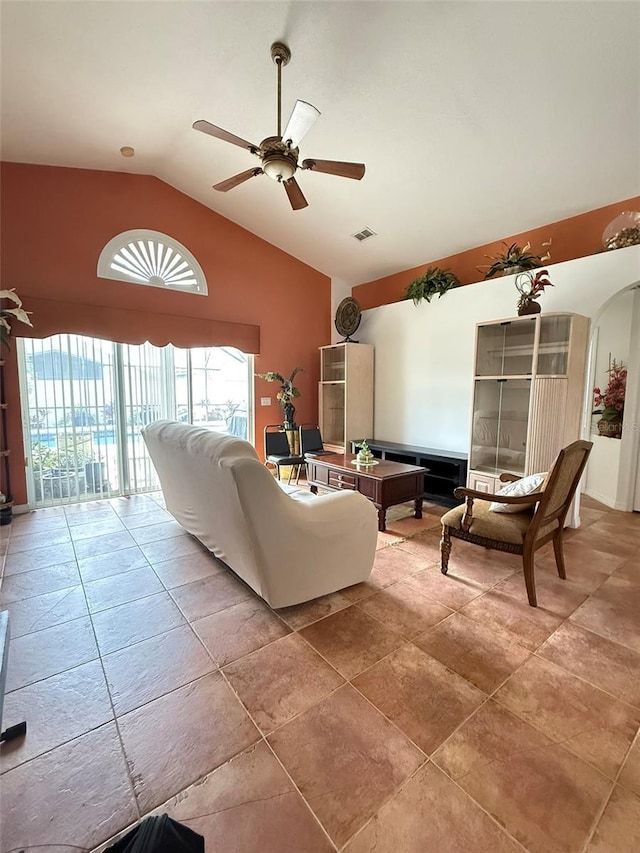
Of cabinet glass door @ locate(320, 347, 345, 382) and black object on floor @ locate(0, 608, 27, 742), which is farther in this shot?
cabinet glass door @ locate(320, 347, 345, 382)

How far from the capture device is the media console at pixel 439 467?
4.16 metres

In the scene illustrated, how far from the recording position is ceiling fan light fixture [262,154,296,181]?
234 cm

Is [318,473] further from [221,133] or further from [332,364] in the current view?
[221,133]

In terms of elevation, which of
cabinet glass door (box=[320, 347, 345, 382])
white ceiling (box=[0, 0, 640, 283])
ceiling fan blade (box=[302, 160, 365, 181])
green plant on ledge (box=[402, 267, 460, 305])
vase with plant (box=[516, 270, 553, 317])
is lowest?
cabinet glass door (box=[320, 347, 345, 382])

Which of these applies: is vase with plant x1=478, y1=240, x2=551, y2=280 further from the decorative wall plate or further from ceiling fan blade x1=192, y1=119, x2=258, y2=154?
ceiling fan blade x1=192, y1=119, x2=258, y2=154

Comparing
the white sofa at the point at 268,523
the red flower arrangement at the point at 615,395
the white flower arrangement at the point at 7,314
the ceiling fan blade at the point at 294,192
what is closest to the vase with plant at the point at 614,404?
the red flower arrangement at the point at 615,395

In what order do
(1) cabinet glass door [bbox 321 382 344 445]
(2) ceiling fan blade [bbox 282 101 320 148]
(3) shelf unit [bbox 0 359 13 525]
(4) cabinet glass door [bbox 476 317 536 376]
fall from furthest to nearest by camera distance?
(1) cabinet glass door [bbox 321 382 344 445] → (3) shelf unit [bbox 0 359 13 525] → (4) cabinet glass door [bbox 476 317 536 376] → (2) ceiling fan blade [bbox 282 101 320 148]

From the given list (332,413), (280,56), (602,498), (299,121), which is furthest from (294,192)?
(602,498)

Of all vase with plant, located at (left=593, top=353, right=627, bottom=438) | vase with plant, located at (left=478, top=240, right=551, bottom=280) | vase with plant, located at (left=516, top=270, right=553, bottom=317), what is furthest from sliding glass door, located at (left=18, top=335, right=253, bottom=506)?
vase with plant, located at (left=593, top=353, right=627, bottom=438)

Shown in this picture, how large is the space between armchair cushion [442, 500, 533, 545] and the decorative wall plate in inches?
141

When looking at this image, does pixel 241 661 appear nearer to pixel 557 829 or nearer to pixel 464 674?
pixel 464 674

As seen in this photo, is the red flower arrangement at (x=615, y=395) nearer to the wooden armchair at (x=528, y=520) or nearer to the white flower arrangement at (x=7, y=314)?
the wooden armchair at (x=528, y=520)

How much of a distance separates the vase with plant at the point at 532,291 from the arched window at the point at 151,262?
378 centimetres

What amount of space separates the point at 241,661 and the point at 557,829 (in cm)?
133
